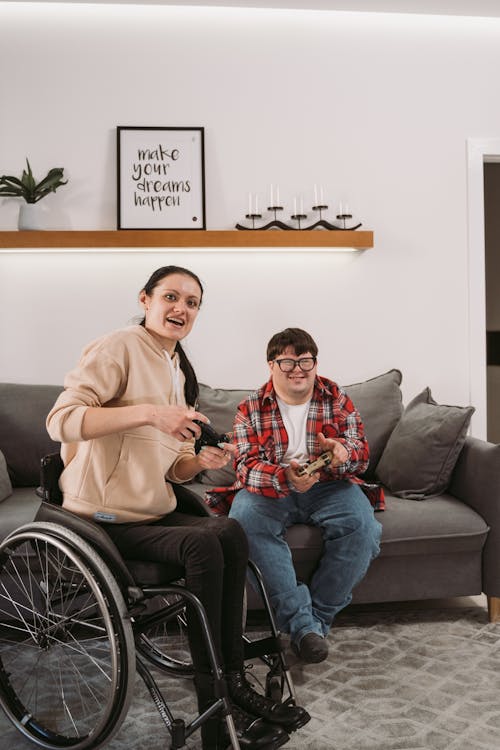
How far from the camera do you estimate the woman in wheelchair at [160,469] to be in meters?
1.88

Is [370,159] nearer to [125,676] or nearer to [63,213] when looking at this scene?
[63,213]

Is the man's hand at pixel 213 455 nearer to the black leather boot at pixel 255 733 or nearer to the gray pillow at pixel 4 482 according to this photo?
the black leather boot at pixel 255 733

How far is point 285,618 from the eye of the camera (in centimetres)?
246

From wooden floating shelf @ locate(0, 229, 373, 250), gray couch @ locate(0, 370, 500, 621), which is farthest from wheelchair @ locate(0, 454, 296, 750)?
wooden floating shelf @ locate(0, 229, 373, 250)

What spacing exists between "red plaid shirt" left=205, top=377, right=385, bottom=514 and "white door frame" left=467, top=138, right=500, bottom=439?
3.79ft

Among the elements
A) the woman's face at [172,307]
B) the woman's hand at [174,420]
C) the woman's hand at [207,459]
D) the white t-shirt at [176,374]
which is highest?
the woman's face at [172,307]

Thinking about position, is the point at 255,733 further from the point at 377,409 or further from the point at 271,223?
the point at 271,223

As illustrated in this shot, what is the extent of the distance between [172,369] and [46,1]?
2089 millimetres

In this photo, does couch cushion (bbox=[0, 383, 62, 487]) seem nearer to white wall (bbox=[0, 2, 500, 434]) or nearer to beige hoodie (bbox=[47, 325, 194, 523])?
white wall (bbox=[0, 2, 500, 434])

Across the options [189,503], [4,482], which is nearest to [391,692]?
[189,503]

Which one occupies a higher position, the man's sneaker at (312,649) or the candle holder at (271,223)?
the candle holder at (271,223)

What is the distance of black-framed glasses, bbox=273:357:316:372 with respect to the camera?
8.74 feet

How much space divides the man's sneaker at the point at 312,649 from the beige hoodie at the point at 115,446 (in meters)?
0.62

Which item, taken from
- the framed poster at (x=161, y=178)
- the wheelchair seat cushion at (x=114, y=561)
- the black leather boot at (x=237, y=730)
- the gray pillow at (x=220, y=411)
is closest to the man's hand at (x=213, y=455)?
the wheelchair seat cushion at (x=114, y=561)
